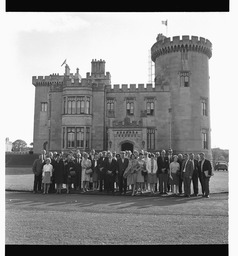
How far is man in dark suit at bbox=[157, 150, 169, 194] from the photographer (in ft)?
45.1

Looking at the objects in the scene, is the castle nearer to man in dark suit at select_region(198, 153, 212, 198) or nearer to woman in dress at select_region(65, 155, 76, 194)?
woman in dress at select_region(65, 155, 76, 194)

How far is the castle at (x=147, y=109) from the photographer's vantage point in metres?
32.2

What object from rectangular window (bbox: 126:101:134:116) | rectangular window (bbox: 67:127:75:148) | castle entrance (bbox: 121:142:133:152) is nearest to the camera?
rectangular window (bbox: 67:127:75:148)

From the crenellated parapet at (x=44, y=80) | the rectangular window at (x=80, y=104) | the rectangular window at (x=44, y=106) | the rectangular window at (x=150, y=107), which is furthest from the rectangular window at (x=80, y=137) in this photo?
the crenellated parapet at (x=44, y=80)

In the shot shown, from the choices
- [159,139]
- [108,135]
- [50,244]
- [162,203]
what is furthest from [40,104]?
[50,244]

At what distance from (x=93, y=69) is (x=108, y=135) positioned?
13380mm

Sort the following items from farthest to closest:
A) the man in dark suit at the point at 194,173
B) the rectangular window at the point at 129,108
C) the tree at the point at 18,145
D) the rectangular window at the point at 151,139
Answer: the tree at the point at 18,145, the rectangular window at the point at 129,108, the rectangular window at the point at 151,139, the man in dark suit at the point at 194,173

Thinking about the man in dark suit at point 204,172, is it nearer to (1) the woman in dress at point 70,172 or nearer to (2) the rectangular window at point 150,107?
(1) the woman in dress at point 70,172

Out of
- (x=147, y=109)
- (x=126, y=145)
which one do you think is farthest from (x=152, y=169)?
(x=147, y=109)

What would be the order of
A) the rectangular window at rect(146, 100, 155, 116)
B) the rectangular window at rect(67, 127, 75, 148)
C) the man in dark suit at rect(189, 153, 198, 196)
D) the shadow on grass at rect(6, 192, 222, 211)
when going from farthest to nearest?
the rectangular window at rect(146, 100, 155, 116) < the rectangular window at rect(67, 127, 75, 148) < the man in dark suit at rect(189, 153, 198, 196) < the shadow on grass at rect(6, 192, 222, 211)

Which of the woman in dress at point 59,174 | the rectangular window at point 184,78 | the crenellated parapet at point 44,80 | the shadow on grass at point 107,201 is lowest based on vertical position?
the shadow on grass at point 107,201
